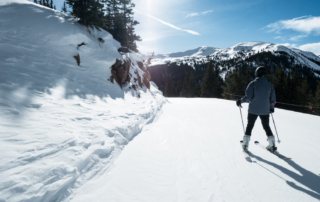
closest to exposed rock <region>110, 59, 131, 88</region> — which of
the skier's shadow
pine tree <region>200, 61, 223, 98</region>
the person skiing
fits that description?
the person skiing

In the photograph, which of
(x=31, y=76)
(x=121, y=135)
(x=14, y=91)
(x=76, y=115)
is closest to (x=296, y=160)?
(x=121, y=135)

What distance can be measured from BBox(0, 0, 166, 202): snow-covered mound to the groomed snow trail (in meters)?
0.42

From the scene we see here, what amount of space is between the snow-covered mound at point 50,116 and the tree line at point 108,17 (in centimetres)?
296

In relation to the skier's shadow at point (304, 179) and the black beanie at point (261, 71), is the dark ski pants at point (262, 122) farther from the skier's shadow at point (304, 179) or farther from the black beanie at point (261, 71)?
the black beanie at point (261, 71)

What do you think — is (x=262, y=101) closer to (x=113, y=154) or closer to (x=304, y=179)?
(x=304, y=179)

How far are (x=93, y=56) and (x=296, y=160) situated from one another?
1223cm

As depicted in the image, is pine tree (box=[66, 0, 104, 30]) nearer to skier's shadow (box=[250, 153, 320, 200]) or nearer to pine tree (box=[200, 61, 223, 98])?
skier's shadow (box=[250, 153, 320, 200])

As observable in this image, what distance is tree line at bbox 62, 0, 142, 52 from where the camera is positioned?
40.2 feet

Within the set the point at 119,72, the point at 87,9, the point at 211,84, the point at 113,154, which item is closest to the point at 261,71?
the point at 113,154

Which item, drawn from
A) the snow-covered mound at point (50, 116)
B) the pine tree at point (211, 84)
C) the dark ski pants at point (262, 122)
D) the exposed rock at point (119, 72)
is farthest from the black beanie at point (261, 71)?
the pine tree at point (211, 84)

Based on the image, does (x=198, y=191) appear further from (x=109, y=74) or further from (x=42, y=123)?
(x=109, y=74)

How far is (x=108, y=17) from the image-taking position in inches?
843

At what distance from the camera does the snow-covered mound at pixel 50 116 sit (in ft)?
7.48

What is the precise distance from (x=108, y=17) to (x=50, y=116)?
21.9 meters
